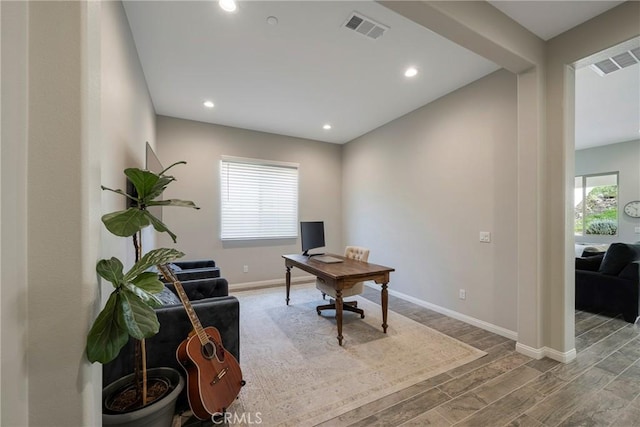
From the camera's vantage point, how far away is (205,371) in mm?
1526

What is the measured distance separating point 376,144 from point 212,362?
165 inches

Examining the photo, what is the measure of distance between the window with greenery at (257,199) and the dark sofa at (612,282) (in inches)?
176

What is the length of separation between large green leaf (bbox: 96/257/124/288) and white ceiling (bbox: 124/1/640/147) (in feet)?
6.66

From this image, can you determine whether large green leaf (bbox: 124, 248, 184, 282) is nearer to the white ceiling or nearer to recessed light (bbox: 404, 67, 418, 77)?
the white ceiling

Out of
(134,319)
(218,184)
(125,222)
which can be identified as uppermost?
(218,184)

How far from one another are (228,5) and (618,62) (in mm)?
3590

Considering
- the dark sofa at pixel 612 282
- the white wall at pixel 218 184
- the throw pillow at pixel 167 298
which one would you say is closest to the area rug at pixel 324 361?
the throw pillow at pixel 167 298

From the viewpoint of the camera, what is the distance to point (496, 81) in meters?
2.92

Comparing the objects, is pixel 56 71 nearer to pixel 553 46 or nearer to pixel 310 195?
pixel 553 46

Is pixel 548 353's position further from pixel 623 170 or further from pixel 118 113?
pixel 623 170

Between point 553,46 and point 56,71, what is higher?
point 553,46

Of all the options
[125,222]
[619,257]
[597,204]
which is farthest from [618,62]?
[597,204]

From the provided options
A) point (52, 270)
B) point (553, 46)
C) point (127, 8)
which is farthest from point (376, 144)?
point (52, 270)

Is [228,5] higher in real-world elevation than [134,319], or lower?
higher
